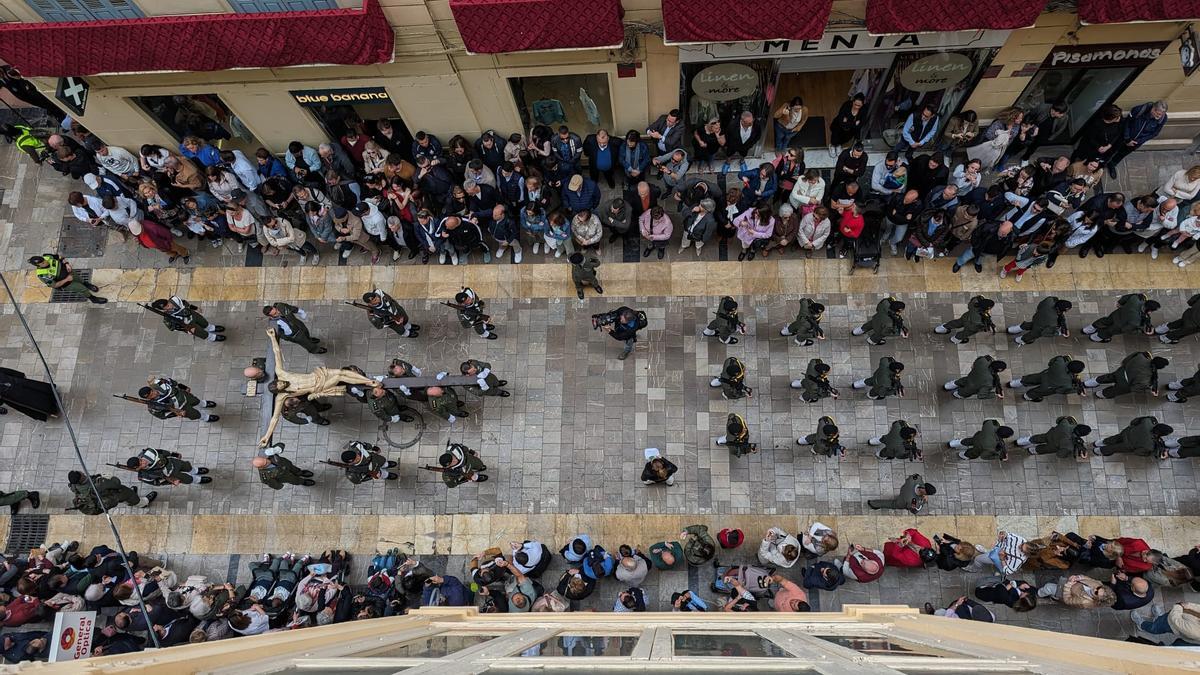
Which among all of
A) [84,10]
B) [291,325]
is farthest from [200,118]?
[291,325]

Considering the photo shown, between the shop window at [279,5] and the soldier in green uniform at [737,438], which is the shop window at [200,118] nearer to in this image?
the shop window at [279,5]

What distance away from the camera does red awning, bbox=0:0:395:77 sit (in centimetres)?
1042

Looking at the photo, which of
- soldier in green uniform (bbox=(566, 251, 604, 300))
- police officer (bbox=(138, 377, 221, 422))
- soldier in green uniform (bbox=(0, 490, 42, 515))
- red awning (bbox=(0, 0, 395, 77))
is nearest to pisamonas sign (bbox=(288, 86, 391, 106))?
red awning (bbox=(0, 0, 395, 77))

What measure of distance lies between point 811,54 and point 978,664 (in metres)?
10.1

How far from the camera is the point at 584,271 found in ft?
41.3

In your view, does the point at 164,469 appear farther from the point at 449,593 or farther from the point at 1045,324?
the point at 1045,324

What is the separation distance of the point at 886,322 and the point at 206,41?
39.6ft

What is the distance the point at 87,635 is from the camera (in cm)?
941

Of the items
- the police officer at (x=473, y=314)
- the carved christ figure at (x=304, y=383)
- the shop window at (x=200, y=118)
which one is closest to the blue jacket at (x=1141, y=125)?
the police officer at (x=473, y=314)

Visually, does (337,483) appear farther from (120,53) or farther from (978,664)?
(978,664)

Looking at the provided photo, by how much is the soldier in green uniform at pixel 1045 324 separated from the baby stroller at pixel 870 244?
106 inches

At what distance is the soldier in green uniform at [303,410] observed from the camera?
460 inches

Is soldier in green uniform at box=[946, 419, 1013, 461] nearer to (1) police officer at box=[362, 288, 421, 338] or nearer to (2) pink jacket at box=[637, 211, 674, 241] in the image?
(2) pink jacket at box=[637, 211, 674, 241]

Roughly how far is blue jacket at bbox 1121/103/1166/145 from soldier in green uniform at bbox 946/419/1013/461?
19.1ft
